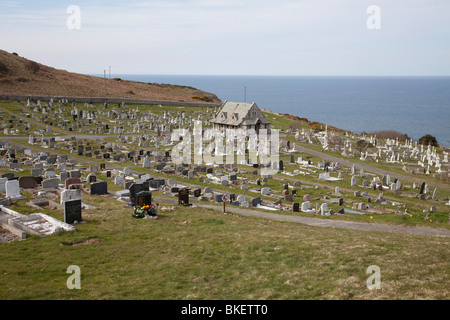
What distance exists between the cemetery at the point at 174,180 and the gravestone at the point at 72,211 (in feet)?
0.14

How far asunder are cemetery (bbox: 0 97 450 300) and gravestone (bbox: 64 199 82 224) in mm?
42

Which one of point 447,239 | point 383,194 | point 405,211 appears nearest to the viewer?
point 447,239

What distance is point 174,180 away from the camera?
26.8 meters

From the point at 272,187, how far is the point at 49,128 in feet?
108

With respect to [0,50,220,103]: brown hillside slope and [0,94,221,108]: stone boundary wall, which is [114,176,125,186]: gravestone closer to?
[0,94,221,108]: stone boundary wall

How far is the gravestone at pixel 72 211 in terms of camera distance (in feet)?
51.7

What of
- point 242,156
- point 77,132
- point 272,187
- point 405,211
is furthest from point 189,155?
point 405,211

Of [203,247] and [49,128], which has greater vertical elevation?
[49,128]

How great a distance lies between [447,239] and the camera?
16.2 m

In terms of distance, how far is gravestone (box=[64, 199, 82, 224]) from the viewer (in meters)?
15.7
